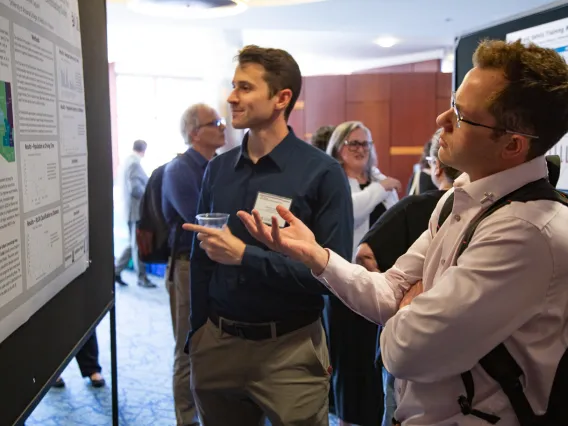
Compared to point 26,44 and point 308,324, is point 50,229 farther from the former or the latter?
point 308,324

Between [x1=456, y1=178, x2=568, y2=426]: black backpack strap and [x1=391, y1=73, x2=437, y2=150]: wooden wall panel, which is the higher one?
[x1=391, y1=73, x2=437, y2=150]: wooden wall panel

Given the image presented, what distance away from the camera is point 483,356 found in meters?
0.99

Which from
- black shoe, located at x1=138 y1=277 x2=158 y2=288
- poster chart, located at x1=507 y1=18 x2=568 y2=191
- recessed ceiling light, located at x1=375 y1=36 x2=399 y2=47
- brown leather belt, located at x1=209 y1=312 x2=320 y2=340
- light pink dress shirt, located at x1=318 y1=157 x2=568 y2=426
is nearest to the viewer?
light pink dress shirt, located at x1=318 y1=157 x2=568 y2=426

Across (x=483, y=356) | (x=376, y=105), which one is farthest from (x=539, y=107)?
(x=376, y=105)

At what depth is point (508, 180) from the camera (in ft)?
3.45

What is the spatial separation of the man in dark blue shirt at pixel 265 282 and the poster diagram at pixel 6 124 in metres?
0.68

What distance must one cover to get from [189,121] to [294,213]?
1.61 metres

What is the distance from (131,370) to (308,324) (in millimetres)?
2441

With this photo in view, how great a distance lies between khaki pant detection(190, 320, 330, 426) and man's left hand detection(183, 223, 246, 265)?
0.31 metres

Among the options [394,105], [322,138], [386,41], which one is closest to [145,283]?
[322,138]

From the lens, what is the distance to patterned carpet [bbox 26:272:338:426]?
3.09 m

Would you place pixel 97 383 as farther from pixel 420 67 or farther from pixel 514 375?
pixel 420 67

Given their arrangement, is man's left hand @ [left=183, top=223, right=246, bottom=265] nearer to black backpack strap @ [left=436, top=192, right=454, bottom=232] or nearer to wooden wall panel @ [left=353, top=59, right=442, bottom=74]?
black backpack strap @ [left=436, top=192, right=454, bottom=232]

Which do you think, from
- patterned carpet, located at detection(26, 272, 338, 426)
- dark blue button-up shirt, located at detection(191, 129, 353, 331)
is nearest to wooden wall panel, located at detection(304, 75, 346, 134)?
patterned carpet, located at detection(26, 272, 338, 426)
